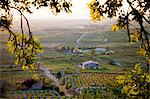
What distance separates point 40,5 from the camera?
18.2 feet

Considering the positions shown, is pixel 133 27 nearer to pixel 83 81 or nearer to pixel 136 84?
pixel 136 84

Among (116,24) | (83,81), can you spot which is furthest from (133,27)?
(83,81)

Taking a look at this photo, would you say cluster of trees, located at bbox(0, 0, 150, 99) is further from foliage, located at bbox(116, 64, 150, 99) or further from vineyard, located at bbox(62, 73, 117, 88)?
vineyard, located at bbox(62, 73, 117, 88)

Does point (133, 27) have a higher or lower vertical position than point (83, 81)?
higher

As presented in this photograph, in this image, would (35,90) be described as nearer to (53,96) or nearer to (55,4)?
(53,96)

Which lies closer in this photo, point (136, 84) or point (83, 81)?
point (136, 84)

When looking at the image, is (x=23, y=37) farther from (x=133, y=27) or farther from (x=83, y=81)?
(x=83, y=81)

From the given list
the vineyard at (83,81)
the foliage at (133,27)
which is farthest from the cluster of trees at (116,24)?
the vineyard at (83,81)

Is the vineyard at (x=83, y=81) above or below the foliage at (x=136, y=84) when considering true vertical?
below

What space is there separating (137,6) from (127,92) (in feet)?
5.34

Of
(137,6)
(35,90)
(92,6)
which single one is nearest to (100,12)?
(92,6)

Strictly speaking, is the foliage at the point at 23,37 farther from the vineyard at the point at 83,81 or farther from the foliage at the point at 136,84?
the vineyard at the point at 83,81

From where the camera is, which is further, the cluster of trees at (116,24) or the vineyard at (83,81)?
the vineyard at (83,81)

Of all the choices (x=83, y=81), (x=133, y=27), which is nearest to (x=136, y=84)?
(x=133, y=27)
